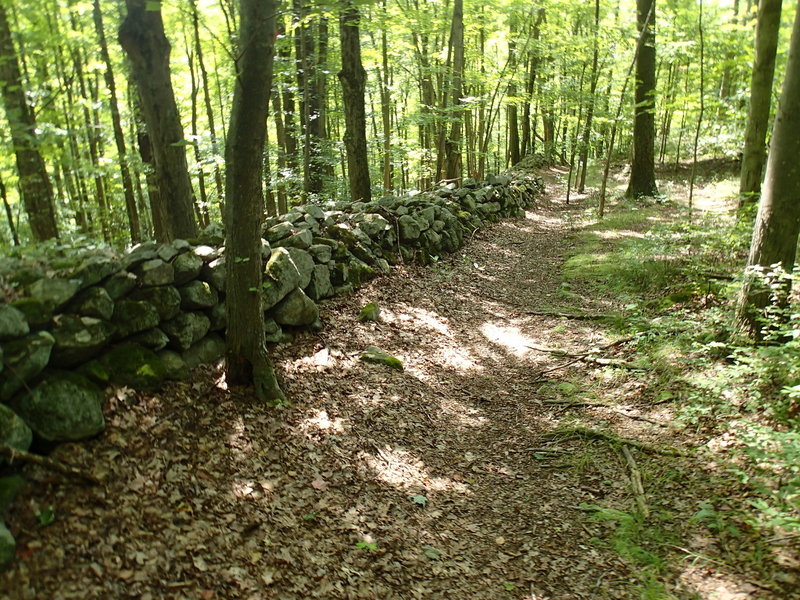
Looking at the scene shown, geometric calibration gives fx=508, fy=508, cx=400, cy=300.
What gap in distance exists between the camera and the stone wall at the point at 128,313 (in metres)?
3.08

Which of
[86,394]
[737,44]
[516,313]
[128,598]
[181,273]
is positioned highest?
[737,44]

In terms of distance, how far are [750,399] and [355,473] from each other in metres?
3.12

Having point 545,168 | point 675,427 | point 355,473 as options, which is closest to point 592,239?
point 675,427

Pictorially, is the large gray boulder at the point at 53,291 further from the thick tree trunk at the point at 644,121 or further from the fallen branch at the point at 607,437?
the thick tree trunk at the point at 644,121

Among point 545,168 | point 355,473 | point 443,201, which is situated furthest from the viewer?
point 545,168

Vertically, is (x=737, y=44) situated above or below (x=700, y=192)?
above

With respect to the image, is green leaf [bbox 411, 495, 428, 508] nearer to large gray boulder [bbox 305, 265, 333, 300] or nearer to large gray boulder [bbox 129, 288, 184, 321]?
large gray boulder [bbox 129, 288, 184, 321]

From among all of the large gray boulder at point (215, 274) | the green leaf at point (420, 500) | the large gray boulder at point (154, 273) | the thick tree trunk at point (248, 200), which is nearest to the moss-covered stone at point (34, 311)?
the large gray boulder at point (154, 273)

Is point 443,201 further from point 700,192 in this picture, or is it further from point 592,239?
point 700,192

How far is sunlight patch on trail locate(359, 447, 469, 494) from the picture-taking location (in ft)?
12.8

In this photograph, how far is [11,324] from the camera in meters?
3.04

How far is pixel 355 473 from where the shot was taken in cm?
389

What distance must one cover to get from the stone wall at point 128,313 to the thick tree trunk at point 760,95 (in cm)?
649

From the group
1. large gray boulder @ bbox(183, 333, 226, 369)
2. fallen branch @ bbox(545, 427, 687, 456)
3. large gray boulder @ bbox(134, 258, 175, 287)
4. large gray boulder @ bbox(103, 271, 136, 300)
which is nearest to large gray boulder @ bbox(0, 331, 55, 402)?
large gray boulder @ bbox(103, 271, 136, 300)
